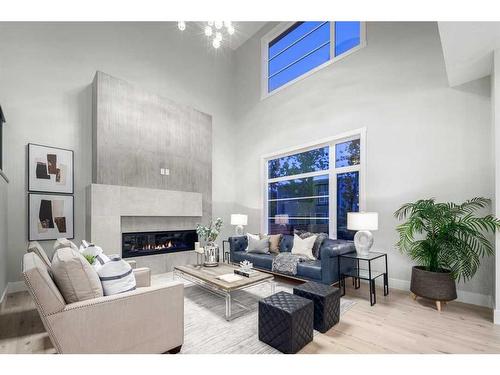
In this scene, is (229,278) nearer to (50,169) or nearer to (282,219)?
(282,219)

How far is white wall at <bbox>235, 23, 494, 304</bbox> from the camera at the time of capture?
322 centimetres

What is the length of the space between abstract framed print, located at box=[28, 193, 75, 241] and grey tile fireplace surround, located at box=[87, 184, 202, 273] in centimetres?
31

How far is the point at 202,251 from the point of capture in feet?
12.4

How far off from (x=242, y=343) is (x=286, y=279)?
2138 millimetres

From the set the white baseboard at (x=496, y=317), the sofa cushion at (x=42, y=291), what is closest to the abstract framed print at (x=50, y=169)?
the sofa cushion at (x=42, y=291)

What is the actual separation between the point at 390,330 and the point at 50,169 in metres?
5.22

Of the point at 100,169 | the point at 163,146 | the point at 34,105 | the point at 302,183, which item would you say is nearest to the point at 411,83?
the point at 302,183

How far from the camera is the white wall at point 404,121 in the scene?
10.6 feet

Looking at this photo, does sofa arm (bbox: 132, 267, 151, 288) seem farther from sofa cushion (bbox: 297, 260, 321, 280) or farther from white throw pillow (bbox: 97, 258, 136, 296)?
sofa cushion (bbox: 297, 260, 321, 280)

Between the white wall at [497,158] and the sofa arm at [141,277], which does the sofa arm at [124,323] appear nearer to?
the sofa arm at [141,277]

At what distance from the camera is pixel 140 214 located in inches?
185

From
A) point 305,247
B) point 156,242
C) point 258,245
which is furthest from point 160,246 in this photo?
point 305,247
